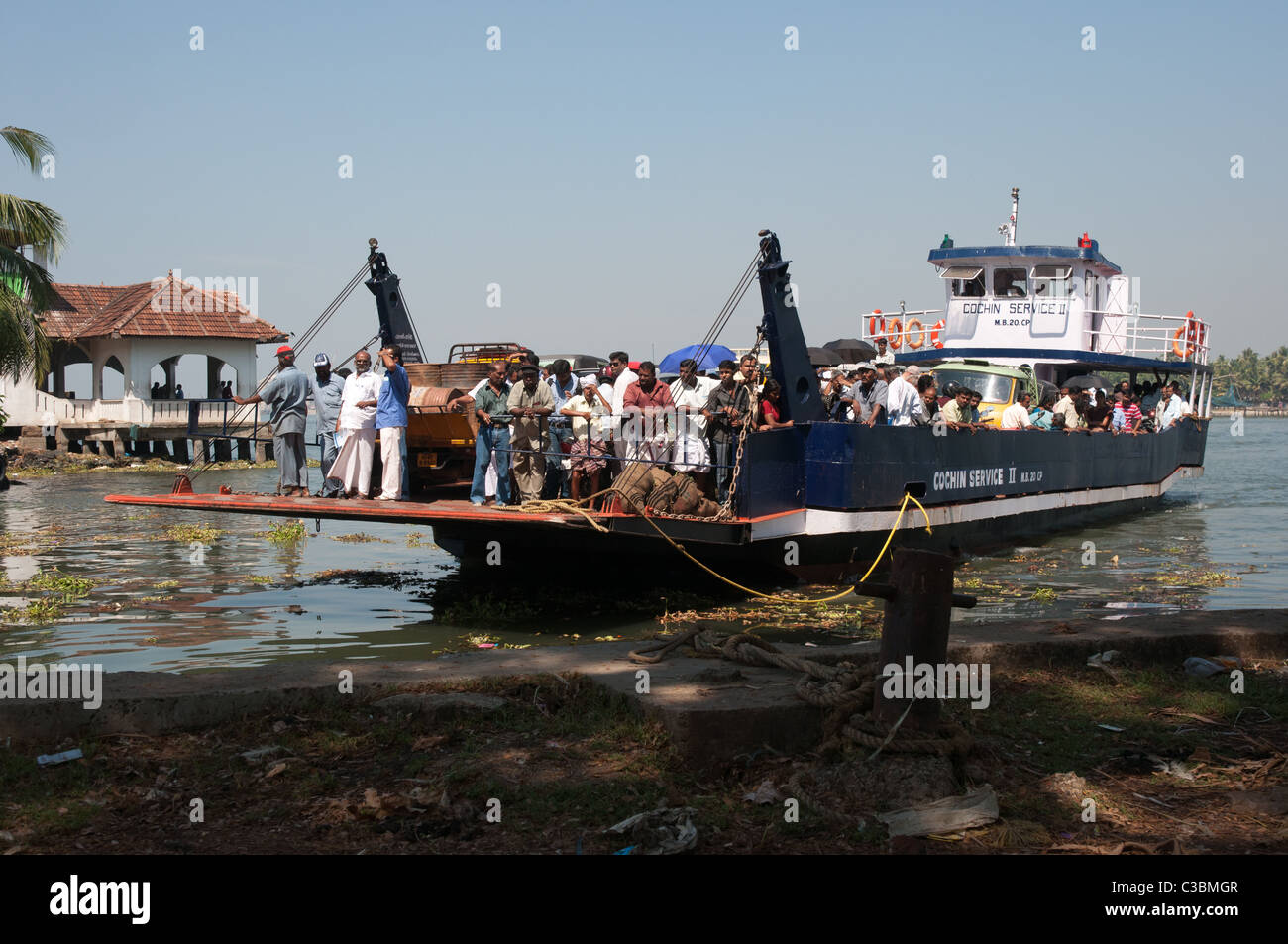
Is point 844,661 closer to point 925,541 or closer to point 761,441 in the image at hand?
point 761,441

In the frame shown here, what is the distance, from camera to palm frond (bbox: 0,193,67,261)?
70.0 ft

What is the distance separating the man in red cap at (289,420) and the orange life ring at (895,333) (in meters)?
13.3

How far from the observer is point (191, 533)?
18703mm

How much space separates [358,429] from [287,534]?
23.1 feet

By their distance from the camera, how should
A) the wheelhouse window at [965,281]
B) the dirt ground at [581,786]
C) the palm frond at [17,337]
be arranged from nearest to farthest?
the dirt ground at [581,786] → the wheelhouse window at [965,281] → the palm frond at [17,337]

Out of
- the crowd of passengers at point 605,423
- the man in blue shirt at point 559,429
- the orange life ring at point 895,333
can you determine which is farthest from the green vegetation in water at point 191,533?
the orange life ring at point 895,333

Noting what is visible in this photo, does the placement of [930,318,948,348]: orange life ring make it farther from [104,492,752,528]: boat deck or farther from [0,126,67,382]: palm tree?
[0,126,67,382]: palm tree

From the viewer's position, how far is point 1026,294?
885 inches

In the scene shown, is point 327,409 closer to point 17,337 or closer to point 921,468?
point 921,468

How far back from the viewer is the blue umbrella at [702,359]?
43.5 ft

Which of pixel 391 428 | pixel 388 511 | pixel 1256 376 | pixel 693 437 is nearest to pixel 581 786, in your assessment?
pixel 388 511

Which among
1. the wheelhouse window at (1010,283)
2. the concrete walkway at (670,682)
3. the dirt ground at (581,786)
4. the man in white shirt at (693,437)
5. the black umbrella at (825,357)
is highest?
the wheelhouse window at (1010,283)

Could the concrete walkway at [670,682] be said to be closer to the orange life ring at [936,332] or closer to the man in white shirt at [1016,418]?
the man in white shirt at [1016,418]
